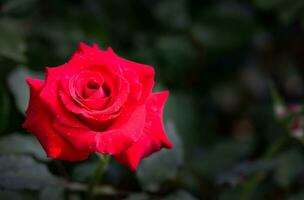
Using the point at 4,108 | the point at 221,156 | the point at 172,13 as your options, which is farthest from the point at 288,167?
the point at 4,108

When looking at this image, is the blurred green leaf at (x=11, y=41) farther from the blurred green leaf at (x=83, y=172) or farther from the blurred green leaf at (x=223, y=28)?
the blurred green leaf at (x=223, y=28)

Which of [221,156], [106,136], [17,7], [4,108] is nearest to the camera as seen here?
[106,136]

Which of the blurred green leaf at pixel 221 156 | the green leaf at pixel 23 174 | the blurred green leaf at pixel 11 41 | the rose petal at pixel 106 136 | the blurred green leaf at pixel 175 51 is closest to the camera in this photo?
the rose petal at pixel 106 136

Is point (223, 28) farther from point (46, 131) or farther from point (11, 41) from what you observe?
point (46, 131)

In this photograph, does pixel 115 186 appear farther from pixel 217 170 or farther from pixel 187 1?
pixel 187 1

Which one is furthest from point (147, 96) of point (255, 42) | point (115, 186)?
point (255, 42)

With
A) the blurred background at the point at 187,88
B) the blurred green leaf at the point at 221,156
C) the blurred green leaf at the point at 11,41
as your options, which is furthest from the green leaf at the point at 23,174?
the blurred green leaf at the point at 221,156
